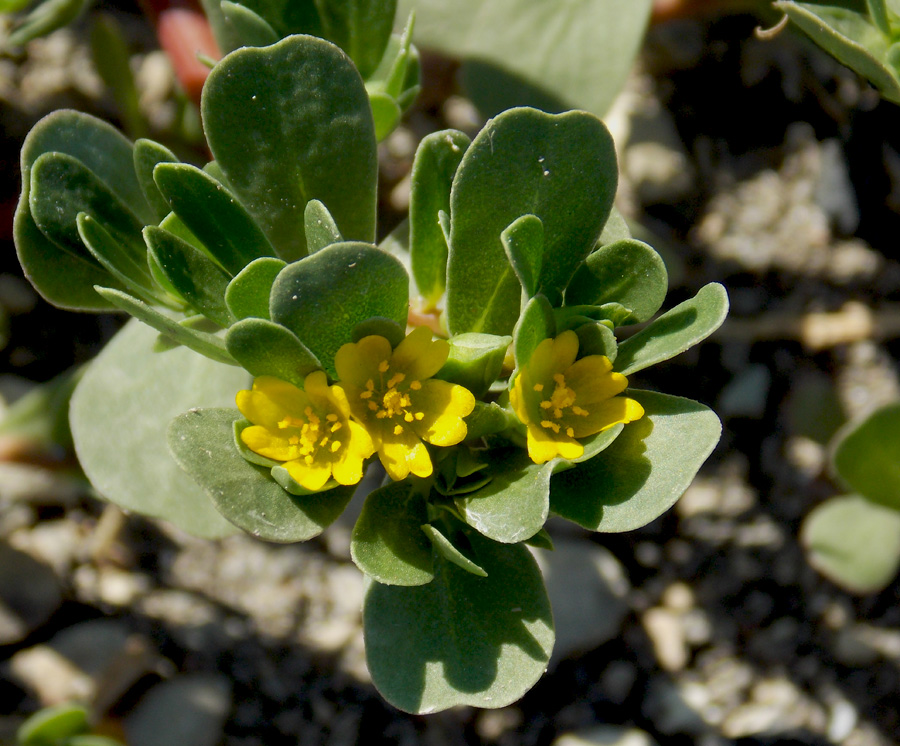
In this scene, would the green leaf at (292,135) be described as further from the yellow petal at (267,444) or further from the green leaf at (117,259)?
the yellow petal at (267,444)

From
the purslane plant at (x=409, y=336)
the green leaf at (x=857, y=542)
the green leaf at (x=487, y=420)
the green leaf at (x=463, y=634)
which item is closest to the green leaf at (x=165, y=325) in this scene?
the purslane plant at (x=409, y=336)

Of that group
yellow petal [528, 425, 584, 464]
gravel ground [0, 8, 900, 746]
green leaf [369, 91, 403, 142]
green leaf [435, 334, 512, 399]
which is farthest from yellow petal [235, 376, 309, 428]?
gravel ground [0, 8, 900, 746]

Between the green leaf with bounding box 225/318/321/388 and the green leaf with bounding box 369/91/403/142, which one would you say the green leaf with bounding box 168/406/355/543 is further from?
the green leaf with bounding box 369/91/403/142

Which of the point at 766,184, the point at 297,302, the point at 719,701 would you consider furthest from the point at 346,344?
the point at 766,184

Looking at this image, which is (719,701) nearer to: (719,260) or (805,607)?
(805,607)

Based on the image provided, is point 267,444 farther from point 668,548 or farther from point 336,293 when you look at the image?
point 668,548

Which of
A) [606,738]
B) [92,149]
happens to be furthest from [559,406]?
[606,738]
